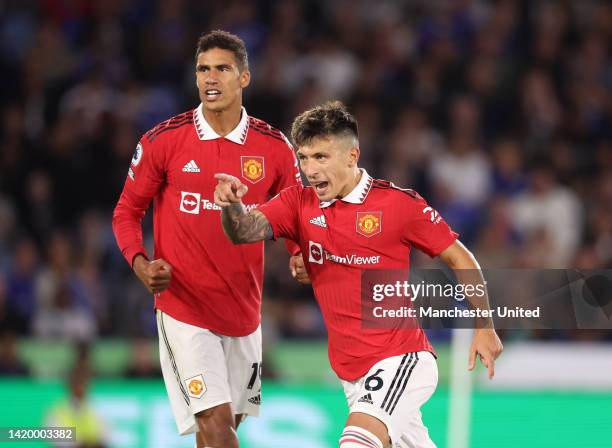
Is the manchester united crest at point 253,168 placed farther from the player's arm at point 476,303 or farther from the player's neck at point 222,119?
the player's arm at point 476,303

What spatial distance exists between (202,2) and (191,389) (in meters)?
7.36

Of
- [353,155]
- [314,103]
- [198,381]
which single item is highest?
[314,103]

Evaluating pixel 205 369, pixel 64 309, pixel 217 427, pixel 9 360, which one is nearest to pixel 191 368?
pixel 205 369

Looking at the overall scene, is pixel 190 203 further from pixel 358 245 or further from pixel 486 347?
pixel 486 347

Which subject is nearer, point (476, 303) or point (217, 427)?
point (476, 303)

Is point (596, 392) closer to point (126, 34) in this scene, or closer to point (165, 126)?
point (165, 126)

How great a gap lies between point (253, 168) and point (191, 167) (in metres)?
0.32

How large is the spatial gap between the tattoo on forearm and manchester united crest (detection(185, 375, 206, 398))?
2.72ft

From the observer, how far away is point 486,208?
1074 centimetres

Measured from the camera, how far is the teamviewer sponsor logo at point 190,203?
224 inches

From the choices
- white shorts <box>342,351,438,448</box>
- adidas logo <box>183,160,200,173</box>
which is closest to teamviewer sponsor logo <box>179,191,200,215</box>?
adidas logo <box>183,160,200,173</box>

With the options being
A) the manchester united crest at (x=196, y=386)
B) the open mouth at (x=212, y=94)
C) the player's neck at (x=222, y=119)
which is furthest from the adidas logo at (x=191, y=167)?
the manchester united crest at (x=196, y=386)

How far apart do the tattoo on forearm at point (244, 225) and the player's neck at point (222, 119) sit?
68 centimetres

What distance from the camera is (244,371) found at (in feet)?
19.4
